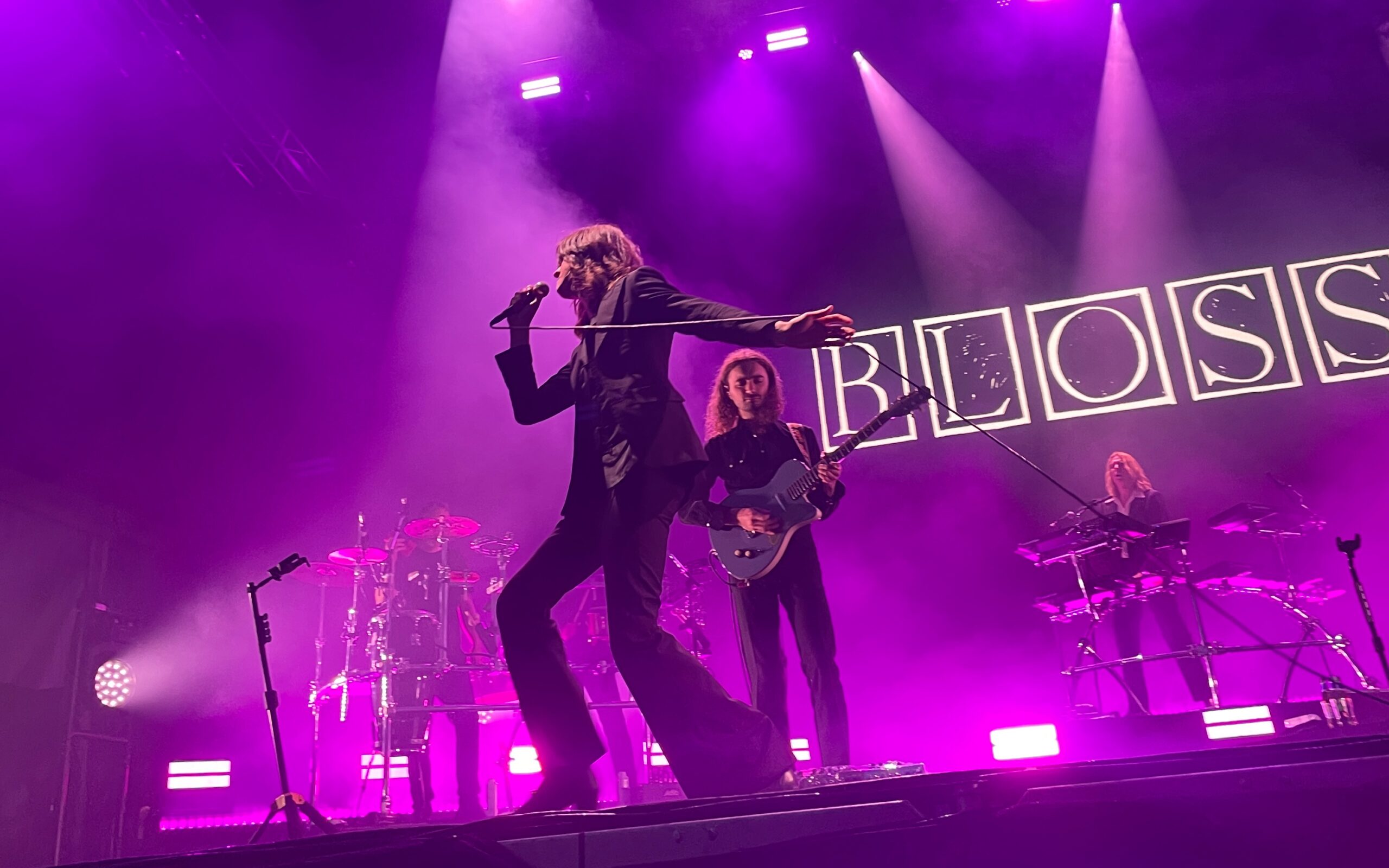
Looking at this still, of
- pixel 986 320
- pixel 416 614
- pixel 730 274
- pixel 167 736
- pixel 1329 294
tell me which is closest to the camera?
pixel 416 614

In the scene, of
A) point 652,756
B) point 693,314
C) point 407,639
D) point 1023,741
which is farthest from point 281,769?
point 1023,741

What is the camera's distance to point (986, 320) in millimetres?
8922

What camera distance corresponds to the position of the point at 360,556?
22.1 feet

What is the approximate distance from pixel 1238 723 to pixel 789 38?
6.91 metres

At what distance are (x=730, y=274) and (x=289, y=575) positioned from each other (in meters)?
5.15

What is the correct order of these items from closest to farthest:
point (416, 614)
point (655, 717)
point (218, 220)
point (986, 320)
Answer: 1. point (655, 717)
2. point (416, 614)
3. point (218, 220)
4. point (986, 320)

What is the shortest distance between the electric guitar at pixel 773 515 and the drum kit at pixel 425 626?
2495 millimetres

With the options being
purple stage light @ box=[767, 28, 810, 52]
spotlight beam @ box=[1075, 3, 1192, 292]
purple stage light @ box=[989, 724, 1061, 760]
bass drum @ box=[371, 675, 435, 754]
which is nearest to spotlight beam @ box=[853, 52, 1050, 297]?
spotlight beam @ box=[1075, 3, 1192, 292]

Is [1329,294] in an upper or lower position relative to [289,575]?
upper

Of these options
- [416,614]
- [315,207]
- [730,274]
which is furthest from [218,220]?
[730,274]

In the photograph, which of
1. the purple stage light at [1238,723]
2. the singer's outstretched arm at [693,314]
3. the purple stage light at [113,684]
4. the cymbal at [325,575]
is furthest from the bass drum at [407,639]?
the purple stage light at [1238,723]

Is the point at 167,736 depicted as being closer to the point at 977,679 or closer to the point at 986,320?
the point at 977,679

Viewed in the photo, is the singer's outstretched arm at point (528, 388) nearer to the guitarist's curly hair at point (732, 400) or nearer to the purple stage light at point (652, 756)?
the guitarist's curly hair at point (732, 400)

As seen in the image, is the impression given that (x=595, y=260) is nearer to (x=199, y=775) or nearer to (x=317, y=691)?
(x=317, y=691)
